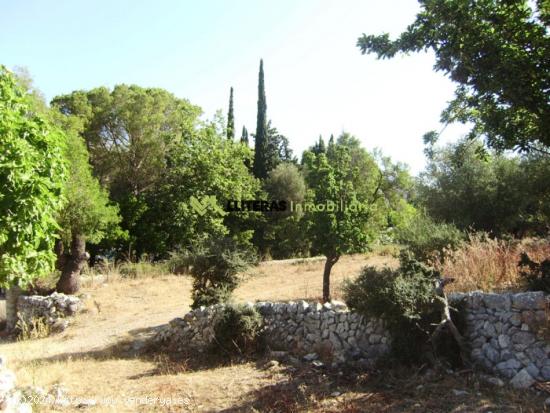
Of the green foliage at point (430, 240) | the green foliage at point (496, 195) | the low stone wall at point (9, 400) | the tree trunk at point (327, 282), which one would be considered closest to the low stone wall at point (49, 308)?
the tree trunk at point (327, 282)

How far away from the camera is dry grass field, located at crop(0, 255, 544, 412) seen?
16.5ft

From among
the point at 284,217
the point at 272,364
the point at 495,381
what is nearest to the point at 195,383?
the point at 272,364

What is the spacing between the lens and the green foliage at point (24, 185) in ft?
14.6

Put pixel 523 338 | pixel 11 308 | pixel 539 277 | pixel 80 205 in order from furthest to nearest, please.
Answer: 1. pixel 80 205
2. pixel 11 308
3. pixel 539 277
4. pixel 523 338

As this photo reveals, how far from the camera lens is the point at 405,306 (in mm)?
5891

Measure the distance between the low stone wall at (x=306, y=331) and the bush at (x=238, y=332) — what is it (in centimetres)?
23

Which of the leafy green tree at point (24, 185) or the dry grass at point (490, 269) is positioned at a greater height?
the leafy green tree at point (24, 185)

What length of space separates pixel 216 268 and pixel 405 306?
4727mm

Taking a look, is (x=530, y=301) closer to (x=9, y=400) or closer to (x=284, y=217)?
(x=9, y=400)

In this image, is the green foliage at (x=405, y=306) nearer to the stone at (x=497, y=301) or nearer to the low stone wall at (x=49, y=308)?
the stone at (x=497, y=301)

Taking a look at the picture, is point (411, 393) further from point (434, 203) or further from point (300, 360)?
point (434, 203)

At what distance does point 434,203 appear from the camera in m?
15.2

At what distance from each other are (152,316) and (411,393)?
26.0 ft

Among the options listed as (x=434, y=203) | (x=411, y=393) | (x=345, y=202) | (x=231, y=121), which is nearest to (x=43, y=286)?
(x=345, y=202)
